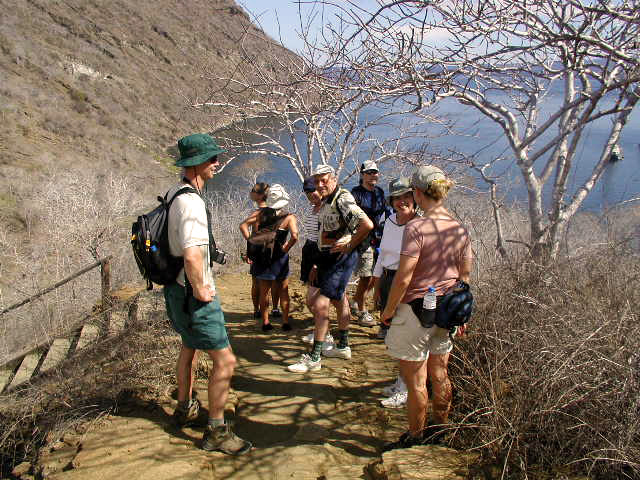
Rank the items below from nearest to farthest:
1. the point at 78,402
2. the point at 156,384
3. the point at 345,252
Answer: the point at 78,402 → the point at 156,384 → the point at 345,252

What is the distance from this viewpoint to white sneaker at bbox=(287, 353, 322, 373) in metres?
3.88

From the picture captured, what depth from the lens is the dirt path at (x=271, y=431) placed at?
2.63m

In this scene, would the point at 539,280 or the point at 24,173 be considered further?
the point at 24,173

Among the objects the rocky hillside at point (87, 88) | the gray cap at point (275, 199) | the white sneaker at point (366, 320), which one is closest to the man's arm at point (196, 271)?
the gray cap at point (275, 199)

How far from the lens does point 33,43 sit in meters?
39.0

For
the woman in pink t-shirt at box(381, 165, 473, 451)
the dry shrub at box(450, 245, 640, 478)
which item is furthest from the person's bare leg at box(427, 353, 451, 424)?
the dry shrub at box(450, 245, 640, 478)

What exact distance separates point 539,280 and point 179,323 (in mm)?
2439

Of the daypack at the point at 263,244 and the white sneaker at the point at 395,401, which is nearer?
the white sneaker at the point at 395,401

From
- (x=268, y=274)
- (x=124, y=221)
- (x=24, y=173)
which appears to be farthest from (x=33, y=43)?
(x=268, y=274)

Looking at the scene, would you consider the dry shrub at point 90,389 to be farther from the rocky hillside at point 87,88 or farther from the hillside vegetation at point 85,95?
the rocky hillside at point 87,88

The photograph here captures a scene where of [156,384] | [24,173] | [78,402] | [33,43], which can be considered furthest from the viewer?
[33,43]

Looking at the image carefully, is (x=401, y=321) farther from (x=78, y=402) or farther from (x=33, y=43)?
(x=33, y=43)

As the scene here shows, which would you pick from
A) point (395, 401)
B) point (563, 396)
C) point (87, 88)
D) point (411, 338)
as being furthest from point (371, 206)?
point (87, 88)

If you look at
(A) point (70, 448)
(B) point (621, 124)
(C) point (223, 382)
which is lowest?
(A) point (70, 448)
